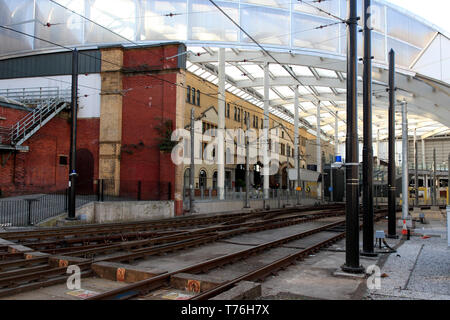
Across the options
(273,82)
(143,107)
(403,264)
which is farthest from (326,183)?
(403,264)

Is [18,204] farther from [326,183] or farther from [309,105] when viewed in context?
[326,183]

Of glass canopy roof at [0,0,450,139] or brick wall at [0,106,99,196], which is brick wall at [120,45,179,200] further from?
brick wall at [0,106,99,196]

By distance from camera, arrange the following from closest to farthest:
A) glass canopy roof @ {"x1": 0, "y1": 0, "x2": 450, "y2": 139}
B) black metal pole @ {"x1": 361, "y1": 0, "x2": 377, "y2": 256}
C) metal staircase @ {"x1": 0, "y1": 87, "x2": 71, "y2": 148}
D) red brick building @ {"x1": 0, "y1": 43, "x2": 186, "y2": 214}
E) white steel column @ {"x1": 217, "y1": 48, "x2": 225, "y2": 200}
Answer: black metal pole @ {"x1": 361, "y1": 0, "x2": 377, "y2": 256}
metal staircase @ {"x1": 0, "y1": 87, "x2": 71, "y2": 148}
red brick building @ {"x1": 0, "y1": 43, "x2": 186, "y2": 214}
glass canopy roof @ {"x1": 0, "y1": 0, "x2": 450, "y2": 139}
white steel column @ {"x1": 217, "y1": 48, "x2": 225, "y2": 200}

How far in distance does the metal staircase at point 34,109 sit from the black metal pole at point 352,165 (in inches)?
837

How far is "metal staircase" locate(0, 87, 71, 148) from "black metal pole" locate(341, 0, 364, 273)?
21248mm

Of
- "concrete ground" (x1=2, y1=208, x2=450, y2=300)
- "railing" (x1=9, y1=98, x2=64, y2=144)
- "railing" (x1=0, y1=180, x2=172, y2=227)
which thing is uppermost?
"railing" (x1=9, y1=98, x2=64, y2=144)

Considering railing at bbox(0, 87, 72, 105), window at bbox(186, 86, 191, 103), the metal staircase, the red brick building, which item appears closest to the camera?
the metal staircase

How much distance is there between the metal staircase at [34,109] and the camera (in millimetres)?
24761

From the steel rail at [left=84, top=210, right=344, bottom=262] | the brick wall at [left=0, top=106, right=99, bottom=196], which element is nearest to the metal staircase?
the brick wall at [left=0, top=106, right=99, bottom=196]

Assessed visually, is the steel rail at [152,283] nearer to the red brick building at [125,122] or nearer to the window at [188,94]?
the red brick building at [125,122]

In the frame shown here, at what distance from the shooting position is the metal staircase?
81.2 feet

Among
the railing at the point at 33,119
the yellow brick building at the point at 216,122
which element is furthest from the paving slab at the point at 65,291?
the yellow brick building at the point at 216,122

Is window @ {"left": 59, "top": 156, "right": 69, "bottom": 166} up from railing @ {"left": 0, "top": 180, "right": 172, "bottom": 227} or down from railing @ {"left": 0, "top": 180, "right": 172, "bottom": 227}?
up

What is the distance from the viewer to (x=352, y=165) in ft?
31.0
